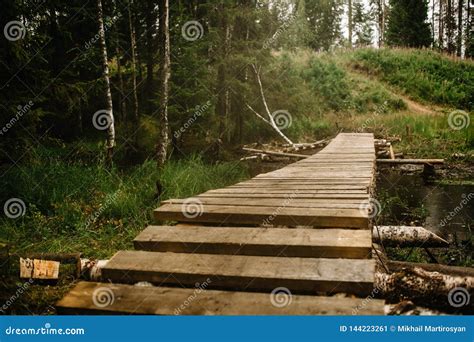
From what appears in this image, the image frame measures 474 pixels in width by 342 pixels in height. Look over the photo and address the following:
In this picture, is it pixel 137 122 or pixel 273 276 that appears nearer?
pixel 273 276

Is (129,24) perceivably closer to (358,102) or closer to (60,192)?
(60,192)

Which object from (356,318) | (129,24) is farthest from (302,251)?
(129,24)

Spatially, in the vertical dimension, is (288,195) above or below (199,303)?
above

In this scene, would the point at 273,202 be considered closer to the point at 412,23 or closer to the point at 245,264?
the point at 245,264

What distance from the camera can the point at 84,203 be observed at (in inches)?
230

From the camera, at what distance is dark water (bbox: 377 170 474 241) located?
621cm

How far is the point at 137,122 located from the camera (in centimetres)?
1211

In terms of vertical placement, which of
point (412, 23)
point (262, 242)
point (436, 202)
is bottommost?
point (436, 202)

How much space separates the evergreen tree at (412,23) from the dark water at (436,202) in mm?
23942

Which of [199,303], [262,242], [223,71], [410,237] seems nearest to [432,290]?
[262,242]

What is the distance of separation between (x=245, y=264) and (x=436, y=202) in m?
6.95

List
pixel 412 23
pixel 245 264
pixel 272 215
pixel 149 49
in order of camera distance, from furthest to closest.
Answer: pixel 412 23 → pixel 149 49 → pixel 272 215 → pixel 245 264

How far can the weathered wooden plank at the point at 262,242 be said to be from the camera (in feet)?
7.20

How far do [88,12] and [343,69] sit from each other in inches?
567
